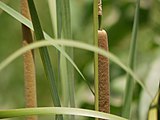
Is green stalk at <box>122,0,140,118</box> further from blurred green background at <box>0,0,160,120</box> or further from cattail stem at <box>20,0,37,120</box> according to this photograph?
blurred green background at <box>0,0,160,120</box>

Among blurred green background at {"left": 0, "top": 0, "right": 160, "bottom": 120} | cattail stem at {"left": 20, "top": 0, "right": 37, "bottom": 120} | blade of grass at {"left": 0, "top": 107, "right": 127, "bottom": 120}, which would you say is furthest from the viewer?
blurred green background at {"left": 0, "top": 0, "right": 160, "bottom": 120}

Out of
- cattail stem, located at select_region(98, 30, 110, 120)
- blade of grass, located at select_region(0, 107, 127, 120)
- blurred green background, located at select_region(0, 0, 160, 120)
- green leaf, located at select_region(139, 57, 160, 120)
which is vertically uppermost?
blurred green background, located at select_region(0, 0, 160, 120)

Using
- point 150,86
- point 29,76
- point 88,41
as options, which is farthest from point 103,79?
point 88,41

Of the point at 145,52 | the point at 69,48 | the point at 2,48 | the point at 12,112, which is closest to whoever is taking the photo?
the point at 12,112

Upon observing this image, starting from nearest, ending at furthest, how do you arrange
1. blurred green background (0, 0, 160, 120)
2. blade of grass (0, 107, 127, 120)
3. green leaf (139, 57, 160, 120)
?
blade of grass (0, 107, 127, 120) < green leaf (139, 57, 160, 120) < blurred green background (0, 0, 160, 120)

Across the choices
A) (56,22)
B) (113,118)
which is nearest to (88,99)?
(56,22)

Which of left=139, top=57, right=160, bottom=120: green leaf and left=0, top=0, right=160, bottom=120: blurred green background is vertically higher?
left=0, top=0, right=160, bottom=120: blurred green background

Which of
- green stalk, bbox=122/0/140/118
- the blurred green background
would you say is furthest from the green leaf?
green stalk, bbox=122/0/140/118

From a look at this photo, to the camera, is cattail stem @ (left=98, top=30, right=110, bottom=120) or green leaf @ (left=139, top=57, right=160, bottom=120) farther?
green leaf @ (left=139, top=57, right=160, bottom=120)

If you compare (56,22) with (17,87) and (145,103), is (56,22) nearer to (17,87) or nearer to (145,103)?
(145,103)
